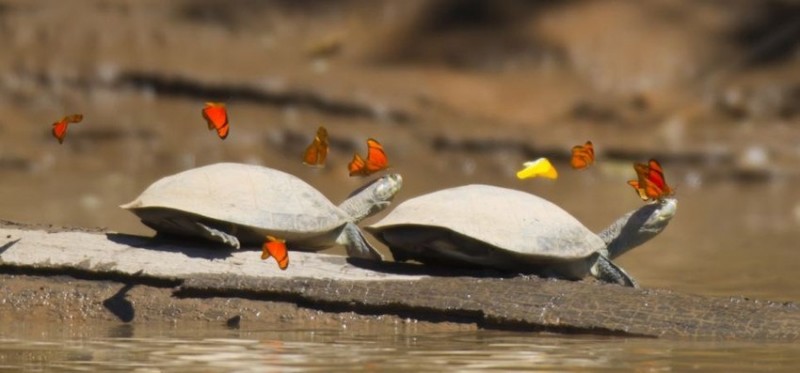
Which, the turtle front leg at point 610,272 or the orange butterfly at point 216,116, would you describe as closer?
the turtle front leg at point 610,272

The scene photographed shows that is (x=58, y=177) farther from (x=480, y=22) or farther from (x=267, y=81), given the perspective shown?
(x=480, y=22)

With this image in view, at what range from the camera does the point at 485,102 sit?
18906mm

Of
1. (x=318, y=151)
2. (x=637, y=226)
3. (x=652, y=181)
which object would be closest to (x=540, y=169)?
(x=637, y=226)

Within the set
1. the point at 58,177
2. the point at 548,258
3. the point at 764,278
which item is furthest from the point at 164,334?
the point at 58,177

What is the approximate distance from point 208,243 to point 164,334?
30.9 inches

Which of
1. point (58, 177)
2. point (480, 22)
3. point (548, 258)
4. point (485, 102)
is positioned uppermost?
point (480, 22)

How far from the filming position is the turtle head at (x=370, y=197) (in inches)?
286

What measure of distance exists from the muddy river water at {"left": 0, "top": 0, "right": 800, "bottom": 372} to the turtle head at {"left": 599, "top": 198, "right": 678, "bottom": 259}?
551 cm

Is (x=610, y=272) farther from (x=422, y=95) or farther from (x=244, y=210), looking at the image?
(x=422, y=95)

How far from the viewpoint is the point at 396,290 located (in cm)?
651

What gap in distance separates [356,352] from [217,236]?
114cm

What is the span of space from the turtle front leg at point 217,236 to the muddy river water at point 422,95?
624 cm

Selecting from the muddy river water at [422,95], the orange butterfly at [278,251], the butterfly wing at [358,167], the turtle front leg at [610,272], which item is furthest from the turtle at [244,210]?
the muddy river water at [422,95]

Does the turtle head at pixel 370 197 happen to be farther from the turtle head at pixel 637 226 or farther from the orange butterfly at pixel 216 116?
the turtle head at pixel 637 226
